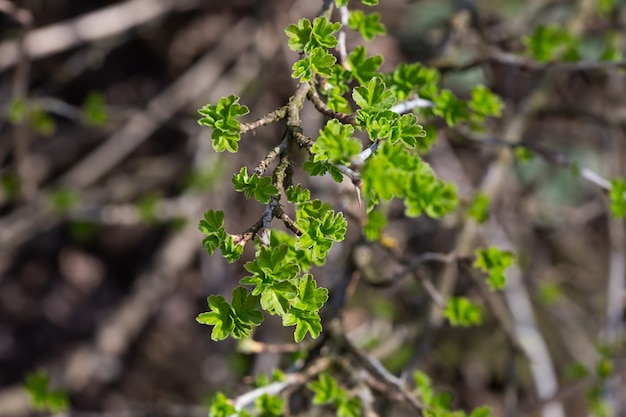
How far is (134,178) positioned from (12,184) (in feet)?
3.22

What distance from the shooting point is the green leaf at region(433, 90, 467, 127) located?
1711mm

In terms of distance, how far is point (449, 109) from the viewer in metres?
1.72

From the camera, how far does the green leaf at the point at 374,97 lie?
3.97 feet

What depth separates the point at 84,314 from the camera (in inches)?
184

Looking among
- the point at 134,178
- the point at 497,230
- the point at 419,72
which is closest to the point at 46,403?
the point at 419,72

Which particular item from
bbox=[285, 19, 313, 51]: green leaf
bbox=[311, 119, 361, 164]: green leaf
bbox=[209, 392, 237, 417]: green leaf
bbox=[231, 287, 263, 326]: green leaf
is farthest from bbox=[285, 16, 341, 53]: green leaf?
bbox=[209, 392, 237, 417]: green leaf

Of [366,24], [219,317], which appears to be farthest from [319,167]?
[366,24]

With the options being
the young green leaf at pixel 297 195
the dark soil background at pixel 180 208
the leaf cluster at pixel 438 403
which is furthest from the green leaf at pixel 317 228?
the dark soil background at pixel 180 208

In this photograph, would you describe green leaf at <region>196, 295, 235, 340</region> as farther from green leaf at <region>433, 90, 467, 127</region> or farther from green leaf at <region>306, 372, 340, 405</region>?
green leaf at <region>433, 90, 467, 127</region>

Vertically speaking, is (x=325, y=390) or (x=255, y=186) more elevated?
(x=255, y=186)

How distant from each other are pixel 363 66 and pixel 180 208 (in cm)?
265

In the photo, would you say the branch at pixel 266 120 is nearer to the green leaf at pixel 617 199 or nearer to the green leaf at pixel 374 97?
the green leaf at pixel 374 97

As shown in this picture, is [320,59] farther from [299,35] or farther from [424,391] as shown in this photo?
[424,391]

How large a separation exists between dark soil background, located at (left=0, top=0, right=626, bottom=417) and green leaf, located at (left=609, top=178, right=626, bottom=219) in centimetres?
Answer: 161
